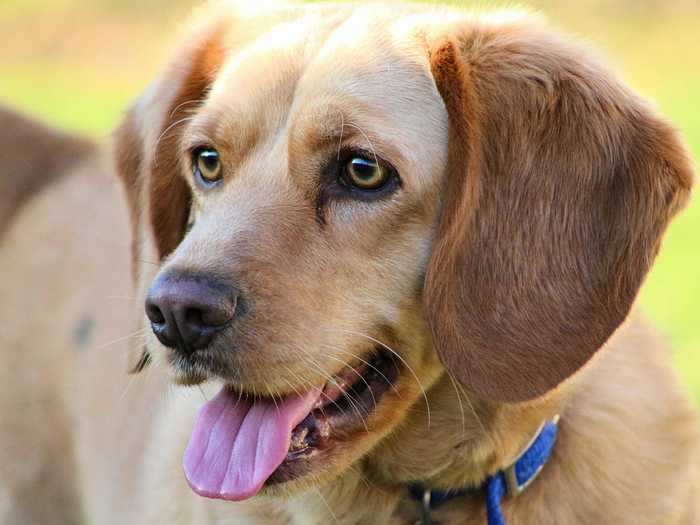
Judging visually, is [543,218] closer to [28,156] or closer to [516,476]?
[516,476]

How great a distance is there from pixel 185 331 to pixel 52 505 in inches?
91.7

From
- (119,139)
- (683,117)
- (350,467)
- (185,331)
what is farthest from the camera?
(683,117)

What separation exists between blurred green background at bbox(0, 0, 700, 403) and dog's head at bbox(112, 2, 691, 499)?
8.15m

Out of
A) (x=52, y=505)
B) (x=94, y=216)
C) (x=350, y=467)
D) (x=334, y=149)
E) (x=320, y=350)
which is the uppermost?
(x=334, y=149)

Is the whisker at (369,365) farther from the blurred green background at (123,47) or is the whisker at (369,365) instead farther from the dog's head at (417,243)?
the blurred green background at (123,47)

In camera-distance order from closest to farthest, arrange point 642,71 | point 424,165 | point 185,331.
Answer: point 185,331 → point 424,165 → point 642,71

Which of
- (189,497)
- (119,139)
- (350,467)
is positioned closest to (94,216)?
(119,139)

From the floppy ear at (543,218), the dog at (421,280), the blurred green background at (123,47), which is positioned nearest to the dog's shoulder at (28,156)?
the dog at (421,280)

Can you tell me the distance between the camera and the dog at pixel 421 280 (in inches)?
127

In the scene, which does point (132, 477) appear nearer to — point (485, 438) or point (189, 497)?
point (189, 497)

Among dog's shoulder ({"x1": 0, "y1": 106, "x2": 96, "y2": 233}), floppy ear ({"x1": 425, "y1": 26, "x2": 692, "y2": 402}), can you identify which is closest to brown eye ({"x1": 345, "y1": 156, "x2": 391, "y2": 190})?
floppy ear ({"x1": 425, "y1": 26, "x2": 692, "y2": 402})

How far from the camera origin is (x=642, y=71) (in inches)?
574

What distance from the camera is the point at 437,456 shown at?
139 inches

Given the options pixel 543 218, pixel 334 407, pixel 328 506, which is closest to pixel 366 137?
pixel 543 218
